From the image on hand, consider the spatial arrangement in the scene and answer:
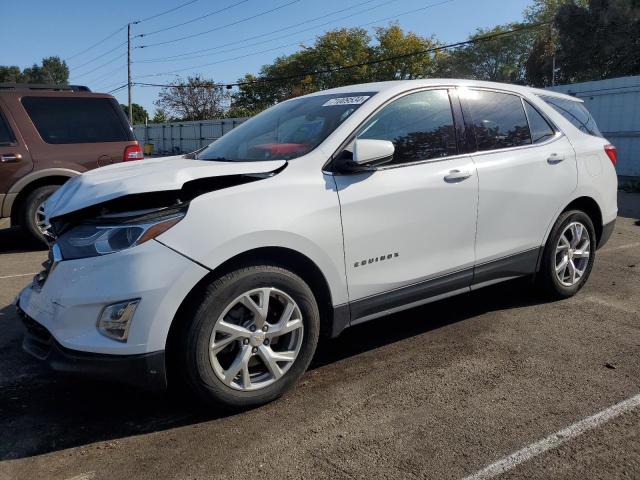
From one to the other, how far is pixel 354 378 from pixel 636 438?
1.50m

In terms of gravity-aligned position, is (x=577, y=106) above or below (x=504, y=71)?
below

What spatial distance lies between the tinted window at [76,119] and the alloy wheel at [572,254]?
5.82 meters

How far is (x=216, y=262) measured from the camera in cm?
278

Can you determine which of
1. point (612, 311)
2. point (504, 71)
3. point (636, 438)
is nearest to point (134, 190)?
point (636, 438)

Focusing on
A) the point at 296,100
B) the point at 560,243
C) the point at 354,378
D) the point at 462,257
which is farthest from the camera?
the point at 560,243

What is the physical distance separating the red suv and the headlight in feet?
16.0

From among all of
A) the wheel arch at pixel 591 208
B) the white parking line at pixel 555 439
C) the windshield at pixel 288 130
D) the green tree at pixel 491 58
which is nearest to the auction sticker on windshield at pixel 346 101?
the windshield at pixel 288 130

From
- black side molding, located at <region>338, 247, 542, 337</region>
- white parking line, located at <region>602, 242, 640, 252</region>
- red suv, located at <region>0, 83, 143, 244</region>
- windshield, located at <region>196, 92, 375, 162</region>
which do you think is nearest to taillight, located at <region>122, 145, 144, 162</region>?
red suv, located at <region>0, 83, 143, 244</region>

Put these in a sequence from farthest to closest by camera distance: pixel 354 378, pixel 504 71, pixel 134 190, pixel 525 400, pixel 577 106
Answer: pixel 504 71
pixel 577 106
pixel 354 378
pixel 525 400
pixel 134 190

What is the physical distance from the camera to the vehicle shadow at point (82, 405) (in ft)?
9.28

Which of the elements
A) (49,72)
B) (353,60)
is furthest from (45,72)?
(353,60)

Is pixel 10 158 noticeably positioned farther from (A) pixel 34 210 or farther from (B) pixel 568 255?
(B) pixel 568 255

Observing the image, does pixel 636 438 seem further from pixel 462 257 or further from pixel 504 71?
pixel 504 71

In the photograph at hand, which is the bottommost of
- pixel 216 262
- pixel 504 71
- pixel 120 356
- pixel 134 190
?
pixel 120 356
